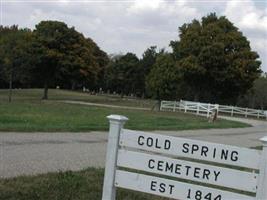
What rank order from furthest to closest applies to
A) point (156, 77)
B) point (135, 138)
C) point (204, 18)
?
point (204, 18) < point (156, 77) < point (135, 138)

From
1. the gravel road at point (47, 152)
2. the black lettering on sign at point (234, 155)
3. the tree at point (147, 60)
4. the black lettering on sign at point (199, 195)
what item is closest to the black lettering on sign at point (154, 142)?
the black lettering on sign at point (199, 195)

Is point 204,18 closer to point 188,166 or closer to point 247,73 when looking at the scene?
point 247,73

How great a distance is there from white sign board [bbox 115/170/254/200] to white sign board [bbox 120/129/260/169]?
0.32m

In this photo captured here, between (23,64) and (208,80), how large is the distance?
1816cm

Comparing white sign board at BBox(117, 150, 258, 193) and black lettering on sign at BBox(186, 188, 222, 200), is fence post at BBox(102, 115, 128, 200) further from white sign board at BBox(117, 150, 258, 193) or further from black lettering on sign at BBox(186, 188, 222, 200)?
black lettering on sign at BBox(186, 188, 222, 200)

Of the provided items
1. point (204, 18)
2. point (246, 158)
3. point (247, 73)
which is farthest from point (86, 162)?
point (204, 18)

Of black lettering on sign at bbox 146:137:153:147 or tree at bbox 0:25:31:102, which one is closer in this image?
black lettering on sign at bbox 146:137:153:147

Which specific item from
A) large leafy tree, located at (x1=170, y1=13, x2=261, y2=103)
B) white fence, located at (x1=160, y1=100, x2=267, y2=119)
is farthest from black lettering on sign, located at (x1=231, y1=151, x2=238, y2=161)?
large leafy tree, located at (x1=170, y1=13, x2=261, y2=103)

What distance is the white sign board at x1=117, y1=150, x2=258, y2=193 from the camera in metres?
5.84

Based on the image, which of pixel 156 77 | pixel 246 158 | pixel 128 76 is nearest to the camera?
pixel 246 158

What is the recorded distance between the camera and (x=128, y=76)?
97125 mm

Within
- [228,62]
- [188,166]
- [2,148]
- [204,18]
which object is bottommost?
[2,148]

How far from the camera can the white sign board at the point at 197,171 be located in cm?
584

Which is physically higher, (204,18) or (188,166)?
(204,18)
